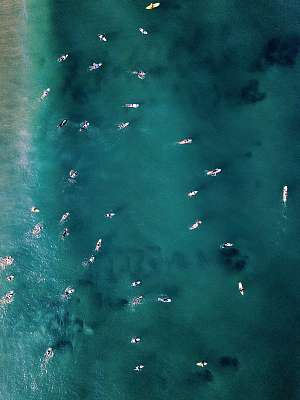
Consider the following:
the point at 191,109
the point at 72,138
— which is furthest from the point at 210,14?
the point at 72,138

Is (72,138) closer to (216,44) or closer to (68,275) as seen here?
(68,275)

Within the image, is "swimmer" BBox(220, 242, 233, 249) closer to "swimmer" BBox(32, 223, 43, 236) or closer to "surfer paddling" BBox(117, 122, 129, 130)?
"surfer paddling" BBox(117, 122, 129, 130)

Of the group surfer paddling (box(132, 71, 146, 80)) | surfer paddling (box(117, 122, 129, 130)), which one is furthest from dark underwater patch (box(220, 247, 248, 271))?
surfer paddling (box(132, 71, 146, 80))

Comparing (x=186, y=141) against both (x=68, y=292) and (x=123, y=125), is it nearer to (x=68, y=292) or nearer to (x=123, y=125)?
(x=123, y=125)

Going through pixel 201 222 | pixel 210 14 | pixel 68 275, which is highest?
pixel 210 14

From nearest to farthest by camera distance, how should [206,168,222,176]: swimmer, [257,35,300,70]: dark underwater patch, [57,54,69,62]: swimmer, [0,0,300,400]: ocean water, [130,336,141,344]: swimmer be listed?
[0,0,300,400]: ocean water, [130,336,141,344]: swimmer, [206,168,222,176]: swimmer, [257,35,300,70]: dark underwater patch, [57,54,69,62]: swimmer

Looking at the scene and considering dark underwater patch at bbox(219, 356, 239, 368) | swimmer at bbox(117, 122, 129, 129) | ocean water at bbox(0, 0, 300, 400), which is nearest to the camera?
dark underwater patch at bbox(219, 356, 239, 368)
